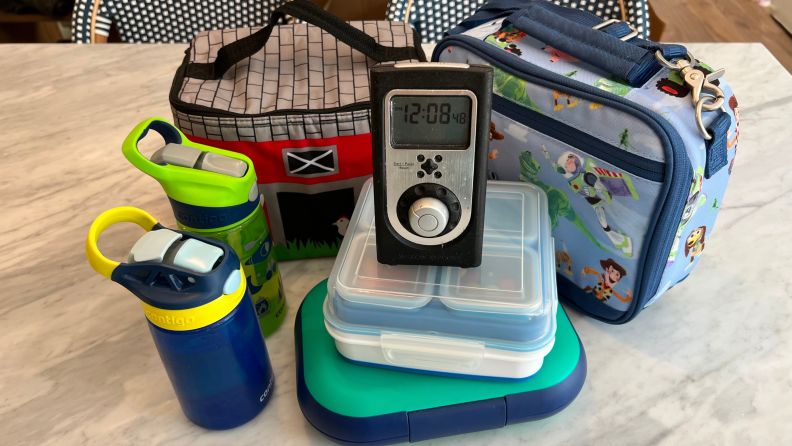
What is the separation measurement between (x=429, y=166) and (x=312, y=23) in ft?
0.85

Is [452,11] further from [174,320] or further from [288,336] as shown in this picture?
[174,320]

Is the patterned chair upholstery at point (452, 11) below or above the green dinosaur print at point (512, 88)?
→ below

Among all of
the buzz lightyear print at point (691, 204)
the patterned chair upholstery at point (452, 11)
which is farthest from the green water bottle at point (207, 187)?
the patterned chair upholstery at point (452, 11)

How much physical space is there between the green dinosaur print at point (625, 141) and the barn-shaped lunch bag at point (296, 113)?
0.23 m

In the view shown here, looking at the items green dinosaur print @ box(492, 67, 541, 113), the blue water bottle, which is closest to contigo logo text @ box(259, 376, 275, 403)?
the blue water bottle

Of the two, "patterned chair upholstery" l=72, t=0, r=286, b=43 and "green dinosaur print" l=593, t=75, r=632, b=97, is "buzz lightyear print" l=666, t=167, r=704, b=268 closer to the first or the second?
"green dinosaur print" l=593, t=75, r=632, b=97

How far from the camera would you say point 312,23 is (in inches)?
Result: 23.2

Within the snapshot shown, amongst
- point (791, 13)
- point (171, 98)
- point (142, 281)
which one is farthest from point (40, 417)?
point (791, 13)

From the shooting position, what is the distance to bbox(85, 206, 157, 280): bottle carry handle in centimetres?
38

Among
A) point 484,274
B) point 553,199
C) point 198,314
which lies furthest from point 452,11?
point 198,314

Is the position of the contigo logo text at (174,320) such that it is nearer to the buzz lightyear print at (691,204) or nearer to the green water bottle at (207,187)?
the green water bottle at (207,187)

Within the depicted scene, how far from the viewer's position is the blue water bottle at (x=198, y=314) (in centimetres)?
38

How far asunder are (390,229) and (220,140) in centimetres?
21

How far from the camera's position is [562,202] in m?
0.53
